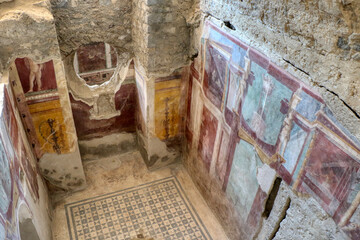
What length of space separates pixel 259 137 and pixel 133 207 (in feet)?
6.36

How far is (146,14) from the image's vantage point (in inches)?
123

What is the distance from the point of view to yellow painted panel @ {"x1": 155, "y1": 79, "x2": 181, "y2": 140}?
3.71 meters

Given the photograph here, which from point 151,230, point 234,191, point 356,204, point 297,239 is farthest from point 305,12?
point 151,230

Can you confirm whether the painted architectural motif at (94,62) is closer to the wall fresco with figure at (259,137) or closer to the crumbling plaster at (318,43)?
the wall fresco with figure at (259,137)

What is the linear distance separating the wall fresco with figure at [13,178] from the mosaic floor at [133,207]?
440mm

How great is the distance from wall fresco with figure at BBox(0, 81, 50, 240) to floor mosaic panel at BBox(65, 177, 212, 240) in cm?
46

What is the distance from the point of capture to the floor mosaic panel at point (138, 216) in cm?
346

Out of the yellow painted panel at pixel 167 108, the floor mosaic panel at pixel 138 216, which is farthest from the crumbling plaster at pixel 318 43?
the floor mosaic panel at pixel 138 216

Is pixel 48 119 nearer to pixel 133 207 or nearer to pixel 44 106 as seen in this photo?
pixel 44 106

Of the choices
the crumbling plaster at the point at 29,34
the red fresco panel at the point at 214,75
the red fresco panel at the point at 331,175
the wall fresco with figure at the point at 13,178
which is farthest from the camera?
the red fresco panel at the point at 214,75

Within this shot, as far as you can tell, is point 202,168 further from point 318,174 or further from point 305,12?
point 305,12

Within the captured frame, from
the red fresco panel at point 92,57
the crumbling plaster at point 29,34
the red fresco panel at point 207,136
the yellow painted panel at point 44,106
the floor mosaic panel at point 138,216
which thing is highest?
the crumbling plaster at point 29,34

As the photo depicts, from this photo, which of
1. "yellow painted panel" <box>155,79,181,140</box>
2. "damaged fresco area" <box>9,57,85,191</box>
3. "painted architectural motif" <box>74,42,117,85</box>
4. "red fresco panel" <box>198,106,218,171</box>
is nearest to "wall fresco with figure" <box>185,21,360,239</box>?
"red fresco panel" <box>198,106,218,171</box>

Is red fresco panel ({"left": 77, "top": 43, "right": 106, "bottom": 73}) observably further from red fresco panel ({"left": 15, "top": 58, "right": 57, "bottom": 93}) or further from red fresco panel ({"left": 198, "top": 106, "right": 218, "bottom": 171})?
red fresco panel ({"left": 198, "top": 106, "right": 218, "bottom": 171})
